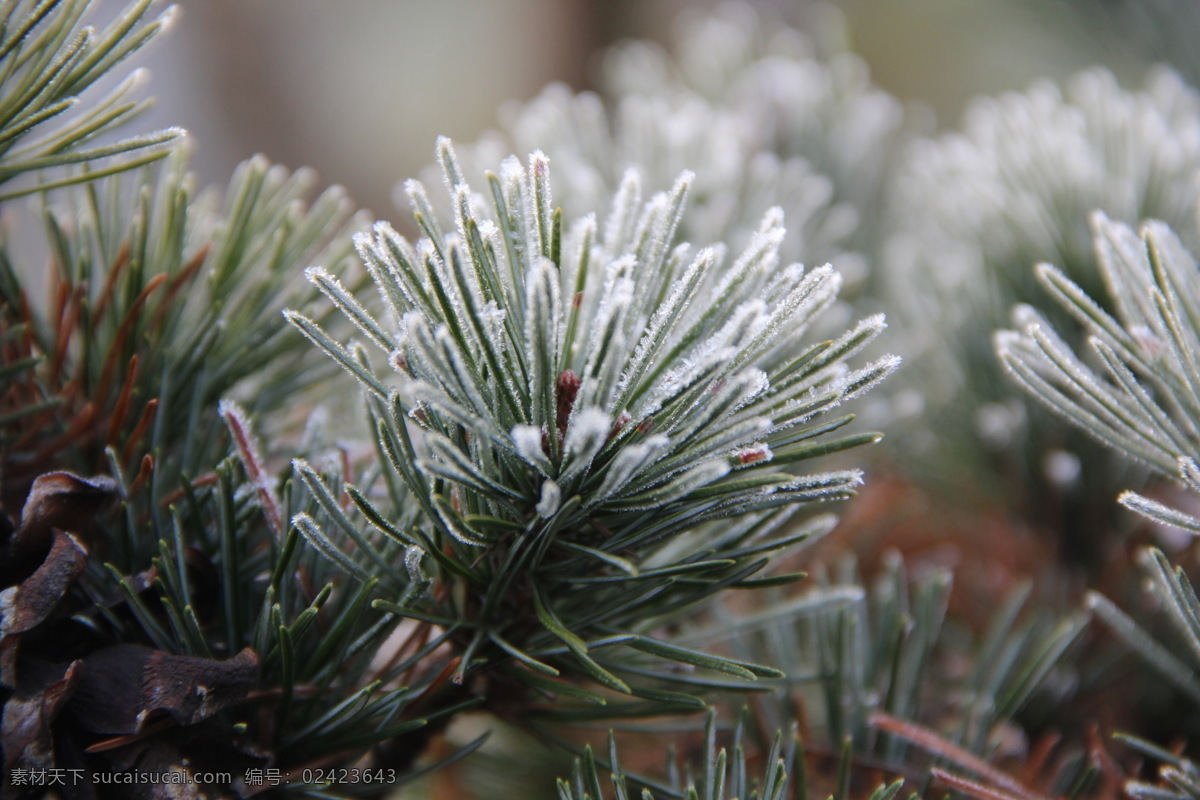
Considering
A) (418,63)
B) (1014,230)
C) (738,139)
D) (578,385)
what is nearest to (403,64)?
(418,63)

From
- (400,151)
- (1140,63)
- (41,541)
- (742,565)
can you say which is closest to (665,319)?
(742,565)

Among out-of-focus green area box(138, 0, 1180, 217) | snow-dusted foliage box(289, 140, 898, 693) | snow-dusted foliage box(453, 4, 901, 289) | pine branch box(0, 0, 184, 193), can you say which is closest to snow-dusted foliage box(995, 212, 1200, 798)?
snow-dusted foliage box(289, 140, 898, 693)

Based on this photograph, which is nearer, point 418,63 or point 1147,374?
point 1147,374

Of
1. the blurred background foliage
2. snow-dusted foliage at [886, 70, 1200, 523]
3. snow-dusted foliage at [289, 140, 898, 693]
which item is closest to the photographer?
snow-dusted foliage at [289, 140, 898, 693]

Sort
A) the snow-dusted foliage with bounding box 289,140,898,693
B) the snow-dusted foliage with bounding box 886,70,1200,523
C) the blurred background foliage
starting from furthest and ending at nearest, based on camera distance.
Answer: the blurred background foliage, the snow-dusted foliage with bounding box 886,70,1200,523, the snow-dusted foliage with bounding box 289,140,898,693

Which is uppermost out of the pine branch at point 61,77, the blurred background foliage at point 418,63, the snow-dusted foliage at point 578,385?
the blurred background foliage at point 418,63

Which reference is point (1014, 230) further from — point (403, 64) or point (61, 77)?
point (403, 64)

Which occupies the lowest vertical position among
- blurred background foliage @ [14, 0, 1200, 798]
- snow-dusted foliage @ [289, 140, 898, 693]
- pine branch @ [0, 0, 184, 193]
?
snow-dusted foliage @ [289, 140, 898, 693]

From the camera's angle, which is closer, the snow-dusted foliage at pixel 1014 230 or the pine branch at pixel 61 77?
the pine branch at pixel 61 77

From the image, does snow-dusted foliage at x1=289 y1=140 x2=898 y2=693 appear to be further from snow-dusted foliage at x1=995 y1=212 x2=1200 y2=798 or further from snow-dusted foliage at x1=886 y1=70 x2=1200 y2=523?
snow-dusted foliage at x1=886 y1=70 x2=1200 y2=523

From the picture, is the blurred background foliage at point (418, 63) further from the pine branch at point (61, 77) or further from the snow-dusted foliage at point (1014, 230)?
the pine branch at point (61, 77)

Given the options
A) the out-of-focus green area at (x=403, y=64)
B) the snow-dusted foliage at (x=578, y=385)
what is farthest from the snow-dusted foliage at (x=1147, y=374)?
the out-of-focus green area at (x=403, y=64)

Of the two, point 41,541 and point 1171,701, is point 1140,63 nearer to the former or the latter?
point 1171,701
